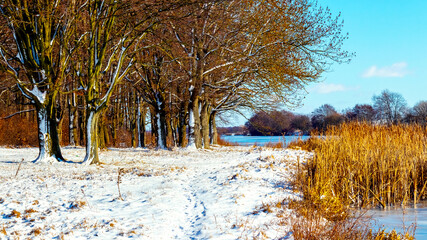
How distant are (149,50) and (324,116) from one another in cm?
1818

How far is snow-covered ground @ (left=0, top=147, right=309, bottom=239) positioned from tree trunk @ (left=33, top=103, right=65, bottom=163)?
2.84 metres

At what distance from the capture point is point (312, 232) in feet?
13.4

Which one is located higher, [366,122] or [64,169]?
[366,122]

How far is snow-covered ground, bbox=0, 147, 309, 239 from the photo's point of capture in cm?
443

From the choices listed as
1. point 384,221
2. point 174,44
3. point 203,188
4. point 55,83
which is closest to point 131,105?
point 174,44

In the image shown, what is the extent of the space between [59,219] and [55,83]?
25.9 ft

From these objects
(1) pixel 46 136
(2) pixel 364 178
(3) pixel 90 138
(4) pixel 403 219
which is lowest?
(4) pixel 403 219

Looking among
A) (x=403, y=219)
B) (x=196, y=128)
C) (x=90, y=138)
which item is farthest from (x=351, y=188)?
(x=196, y=128)

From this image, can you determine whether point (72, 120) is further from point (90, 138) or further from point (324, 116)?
point (324, 116)

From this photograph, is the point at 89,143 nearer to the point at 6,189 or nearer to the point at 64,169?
the point at 64,169

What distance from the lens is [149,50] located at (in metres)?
18.7

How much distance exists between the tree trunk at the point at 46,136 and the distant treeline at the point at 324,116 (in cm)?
990

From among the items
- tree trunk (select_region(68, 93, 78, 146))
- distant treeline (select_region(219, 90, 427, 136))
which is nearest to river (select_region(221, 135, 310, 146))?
distant treeline (select_region(219, 90, 427, 136))

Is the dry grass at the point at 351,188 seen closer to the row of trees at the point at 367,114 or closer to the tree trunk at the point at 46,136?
the tree trunk at the point at 46,136
